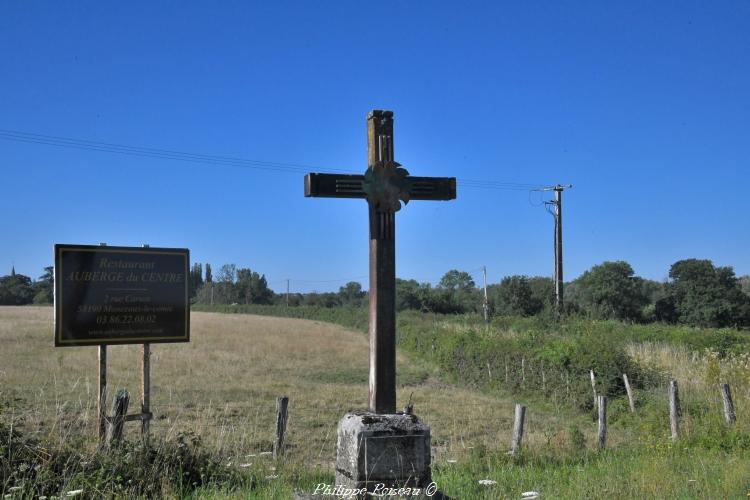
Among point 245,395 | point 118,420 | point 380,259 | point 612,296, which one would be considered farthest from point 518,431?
point 612,296

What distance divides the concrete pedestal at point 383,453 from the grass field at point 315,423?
0.98m

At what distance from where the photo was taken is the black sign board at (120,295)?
7340 millimetres

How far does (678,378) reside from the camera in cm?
1711

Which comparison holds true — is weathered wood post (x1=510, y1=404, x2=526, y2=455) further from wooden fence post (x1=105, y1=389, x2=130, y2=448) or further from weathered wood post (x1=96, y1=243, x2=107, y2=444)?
weathered wood post (x1=96, y1=243, x2=107, y2=444)

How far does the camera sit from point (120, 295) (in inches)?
301

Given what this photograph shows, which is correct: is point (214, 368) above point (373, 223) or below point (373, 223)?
below

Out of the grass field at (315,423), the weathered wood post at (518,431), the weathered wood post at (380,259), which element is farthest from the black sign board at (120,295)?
the weathered wood post at (518,431)

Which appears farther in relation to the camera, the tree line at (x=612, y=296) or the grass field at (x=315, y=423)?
the tree line at (x=612, y=296)

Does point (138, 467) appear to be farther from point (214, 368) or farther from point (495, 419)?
point (214, 368)

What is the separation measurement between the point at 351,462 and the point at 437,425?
9717 millimetres

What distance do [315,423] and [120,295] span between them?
7.62 m

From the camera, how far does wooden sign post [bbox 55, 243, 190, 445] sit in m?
7.35

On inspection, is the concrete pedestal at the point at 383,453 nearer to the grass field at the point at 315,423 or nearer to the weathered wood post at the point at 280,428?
the grass field at the point at 315,423

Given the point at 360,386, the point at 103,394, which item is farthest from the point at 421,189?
the point at 360,386
